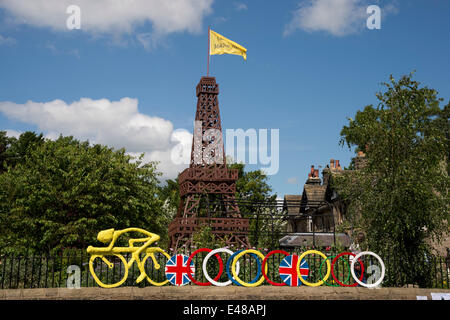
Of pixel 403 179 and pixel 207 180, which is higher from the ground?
pixel 207 180

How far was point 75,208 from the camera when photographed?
93.0 ft

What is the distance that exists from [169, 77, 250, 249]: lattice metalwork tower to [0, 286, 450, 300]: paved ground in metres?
18.6

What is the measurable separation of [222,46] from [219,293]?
24.0 metres

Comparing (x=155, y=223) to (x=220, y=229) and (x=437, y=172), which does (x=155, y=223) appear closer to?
(x=220, y=229)

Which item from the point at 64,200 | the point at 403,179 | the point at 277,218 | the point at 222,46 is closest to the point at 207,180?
the point at 222,46

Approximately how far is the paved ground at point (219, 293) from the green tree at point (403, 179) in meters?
2.08

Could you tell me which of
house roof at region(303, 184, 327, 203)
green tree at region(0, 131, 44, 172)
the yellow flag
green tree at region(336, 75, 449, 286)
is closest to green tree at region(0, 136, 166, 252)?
the yellow flag

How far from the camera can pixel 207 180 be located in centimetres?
3625

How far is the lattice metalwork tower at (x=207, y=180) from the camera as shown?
3375cm

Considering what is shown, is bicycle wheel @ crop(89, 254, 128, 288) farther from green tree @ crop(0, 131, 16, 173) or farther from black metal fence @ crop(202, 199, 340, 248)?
green tree @ crop(0, 131, 16, 173)

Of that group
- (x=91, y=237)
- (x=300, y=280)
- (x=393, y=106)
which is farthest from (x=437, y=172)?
(x=91, y=237)

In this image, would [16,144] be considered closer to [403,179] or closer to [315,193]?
[315,193]

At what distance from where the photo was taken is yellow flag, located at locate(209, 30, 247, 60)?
3338cm

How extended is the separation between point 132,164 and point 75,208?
5.63m
